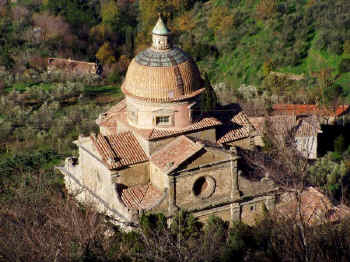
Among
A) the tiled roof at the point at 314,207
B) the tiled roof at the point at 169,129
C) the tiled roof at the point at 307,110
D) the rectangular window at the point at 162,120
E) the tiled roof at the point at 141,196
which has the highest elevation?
the rectangular window at the point at 162,120

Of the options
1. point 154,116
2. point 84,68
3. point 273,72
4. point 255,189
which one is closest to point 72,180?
point 154,116

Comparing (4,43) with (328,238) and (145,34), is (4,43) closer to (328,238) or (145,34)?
(145,34)

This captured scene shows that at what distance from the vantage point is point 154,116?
102 ft

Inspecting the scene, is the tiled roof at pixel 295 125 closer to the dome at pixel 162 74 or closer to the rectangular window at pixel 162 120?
the dome at pixel 162 74

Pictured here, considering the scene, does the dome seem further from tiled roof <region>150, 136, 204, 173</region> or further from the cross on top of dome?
tiled roof <region>150, 136, 204, 173</region>

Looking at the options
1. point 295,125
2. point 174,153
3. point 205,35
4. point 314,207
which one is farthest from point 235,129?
point 205,35

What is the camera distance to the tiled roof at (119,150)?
3053cm

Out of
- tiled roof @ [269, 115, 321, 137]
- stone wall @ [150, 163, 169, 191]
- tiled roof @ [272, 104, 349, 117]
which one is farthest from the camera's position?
tiled roof @ [272, 104, 349, 117]

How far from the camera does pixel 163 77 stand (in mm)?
30797

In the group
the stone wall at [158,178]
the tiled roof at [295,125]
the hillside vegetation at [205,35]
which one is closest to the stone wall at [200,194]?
the stone wall at [158,178]

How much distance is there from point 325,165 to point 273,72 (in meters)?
22.0

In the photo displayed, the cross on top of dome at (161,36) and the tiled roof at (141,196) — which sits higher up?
the cross on top of dome at (161,36)

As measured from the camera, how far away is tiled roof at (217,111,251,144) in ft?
108

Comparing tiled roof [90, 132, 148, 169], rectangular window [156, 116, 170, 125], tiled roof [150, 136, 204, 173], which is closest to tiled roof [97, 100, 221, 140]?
rectangular window [156, 116, 170, 125]
